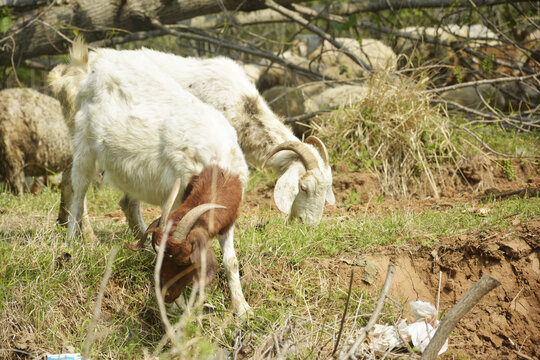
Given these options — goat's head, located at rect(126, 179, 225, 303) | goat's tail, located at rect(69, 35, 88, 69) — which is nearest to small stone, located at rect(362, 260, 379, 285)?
goat's head, located at rect(126, 179, 225, 303)

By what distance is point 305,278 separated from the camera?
4.59m

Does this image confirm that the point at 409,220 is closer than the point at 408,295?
No

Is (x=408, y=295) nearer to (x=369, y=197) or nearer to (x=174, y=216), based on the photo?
(x=174, y=216)

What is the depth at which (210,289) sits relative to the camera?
14.4 ft

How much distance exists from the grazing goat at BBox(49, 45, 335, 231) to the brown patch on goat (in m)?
1.41

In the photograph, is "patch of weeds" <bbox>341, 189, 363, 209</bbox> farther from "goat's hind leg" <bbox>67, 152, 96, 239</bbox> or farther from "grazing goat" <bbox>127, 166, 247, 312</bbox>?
"goat's hind leg" <bbox>67, 152, 96, 239</bbox>

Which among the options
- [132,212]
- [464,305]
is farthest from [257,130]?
[464,305]

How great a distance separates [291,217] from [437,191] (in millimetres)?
2425

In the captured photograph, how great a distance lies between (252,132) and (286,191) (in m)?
0.90

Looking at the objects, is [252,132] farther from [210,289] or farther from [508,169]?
[508,169]

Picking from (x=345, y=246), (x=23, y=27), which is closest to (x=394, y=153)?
(x=345, y=246)

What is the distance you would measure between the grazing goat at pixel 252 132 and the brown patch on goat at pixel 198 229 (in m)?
1.41

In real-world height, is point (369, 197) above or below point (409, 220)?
below

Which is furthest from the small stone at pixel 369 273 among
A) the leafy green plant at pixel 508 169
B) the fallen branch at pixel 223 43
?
the fallen branch at pixel 223 43
